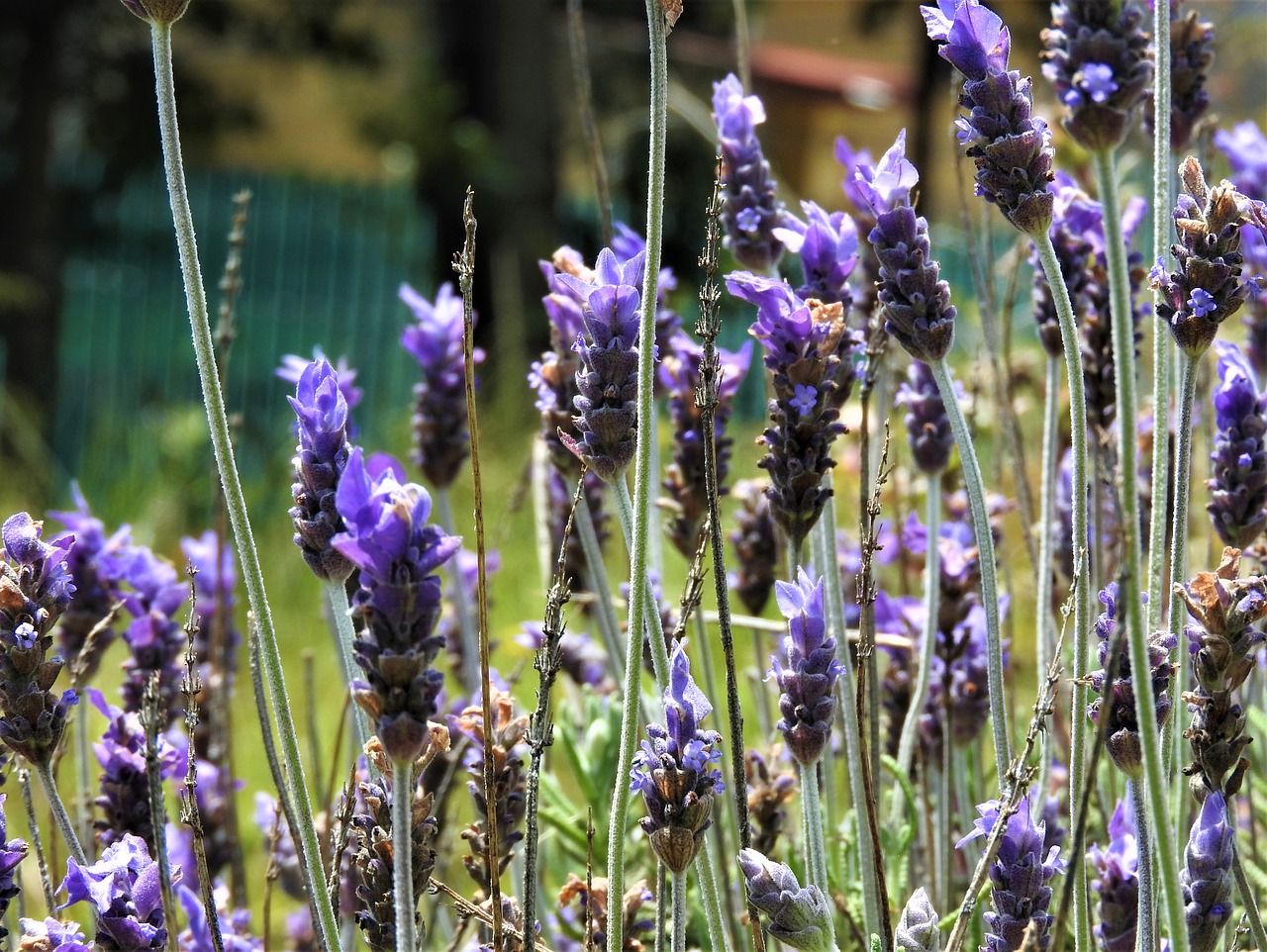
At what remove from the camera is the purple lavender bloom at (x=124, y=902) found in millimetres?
957

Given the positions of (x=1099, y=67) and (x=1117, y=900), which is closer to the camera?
(x=1099, y=67)

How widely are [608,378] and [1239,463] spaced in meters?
0.55

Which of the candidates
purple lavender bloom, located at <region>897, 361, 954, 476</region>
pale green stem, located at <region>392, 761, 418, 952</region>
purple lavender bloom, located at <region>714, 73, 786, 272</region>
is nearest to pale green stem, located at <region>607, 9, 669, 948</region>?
pale green stem, located at <region>392, 761, 418, 952</region>

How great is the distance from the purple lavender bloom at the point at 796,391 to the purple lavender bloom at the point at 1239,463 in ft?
1.11

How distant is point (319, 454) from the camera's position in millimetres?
889

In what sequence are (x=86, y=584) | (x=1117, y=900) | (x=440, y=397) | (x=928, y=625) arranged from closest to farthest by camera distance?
(x=1117, y=900)
(x=928, y=625)
(x=86, y=584)
(x=440, y=397)

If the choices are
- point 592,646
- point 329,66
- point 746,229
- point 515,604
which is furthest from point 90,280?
point 746,229

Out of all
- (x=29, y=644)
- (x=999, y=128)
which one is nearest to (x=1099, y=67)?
(x=999, y=128)

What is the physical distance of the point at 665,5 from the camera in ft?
2.82

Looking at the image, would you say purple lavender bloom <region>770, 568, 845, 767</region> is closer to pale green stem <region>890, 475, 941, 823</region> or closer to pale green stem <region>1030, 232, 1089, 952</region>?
pale green stem <region>1030, 232, 1089, 952</region>

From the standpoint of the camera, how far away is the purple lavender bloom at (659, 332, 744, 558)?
1.46 meters

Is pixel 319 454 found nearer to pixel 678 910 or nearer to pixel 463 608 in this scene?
pixel 678 910

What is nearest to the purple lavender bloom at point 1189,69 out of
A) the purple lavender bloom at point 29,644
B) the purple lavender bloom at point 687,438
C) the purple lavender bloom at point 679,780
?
the purple lavender bloom at point 687,438

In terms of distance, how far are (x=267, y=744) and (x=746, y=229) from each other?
0.64 metres
